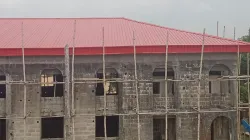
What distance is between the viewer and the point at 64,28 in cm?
1727

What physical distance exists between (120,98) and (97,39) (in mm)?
2873

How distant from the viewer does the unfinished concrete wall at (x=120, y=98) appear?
14.0 metres

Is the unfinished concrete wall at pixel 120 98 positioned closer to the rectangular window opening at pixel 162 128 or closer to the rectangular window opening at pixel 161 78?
the rectangular window opening at pixel 161 78

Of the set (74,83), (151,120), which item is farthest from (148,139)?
(74,83)

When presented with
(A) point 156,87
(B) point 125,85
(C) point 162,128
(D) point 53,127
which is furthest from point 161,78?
(D) point 53,127

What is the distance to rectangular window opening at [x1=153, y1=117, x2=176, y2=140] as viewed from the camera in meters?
15.0

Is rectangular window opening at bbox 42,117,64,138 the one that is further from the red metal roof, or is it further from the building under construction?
the red metal roof

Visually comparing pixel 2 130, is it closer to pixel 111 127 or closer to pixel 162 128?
pixel 111 127

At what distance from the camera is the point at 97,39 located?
589 inches

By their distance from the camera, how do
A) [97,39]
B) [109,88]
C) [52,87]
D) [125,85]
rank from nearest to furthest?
[125,85]
[97,39]
[109,88]
[52,87]

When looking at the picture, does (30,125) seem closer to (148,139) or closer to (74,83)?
(74,83)

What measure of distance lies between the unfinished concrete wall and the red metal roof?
0.60 metres

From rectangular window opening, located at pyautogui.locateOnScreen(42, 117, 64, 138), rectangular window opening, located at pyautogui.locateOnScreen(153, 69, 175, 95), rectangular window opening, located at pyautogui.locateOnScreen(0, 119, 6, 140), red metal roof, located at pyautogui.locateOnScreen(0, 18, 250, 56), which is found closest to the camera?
red metal roof, located at pyautogui.locateOnScreen(0, 18, 250, 56)

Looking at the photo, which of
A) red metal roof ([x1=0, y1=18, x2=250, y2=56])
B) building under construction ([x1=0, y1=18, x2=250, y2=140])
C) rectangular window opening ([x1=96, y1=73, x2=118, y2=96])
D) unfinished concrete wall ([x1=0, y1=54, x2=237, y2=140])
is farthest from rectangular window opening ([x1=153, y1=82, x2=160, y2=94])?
red metal roof ([x1=0, y1=18, x2=250, y2=56])
